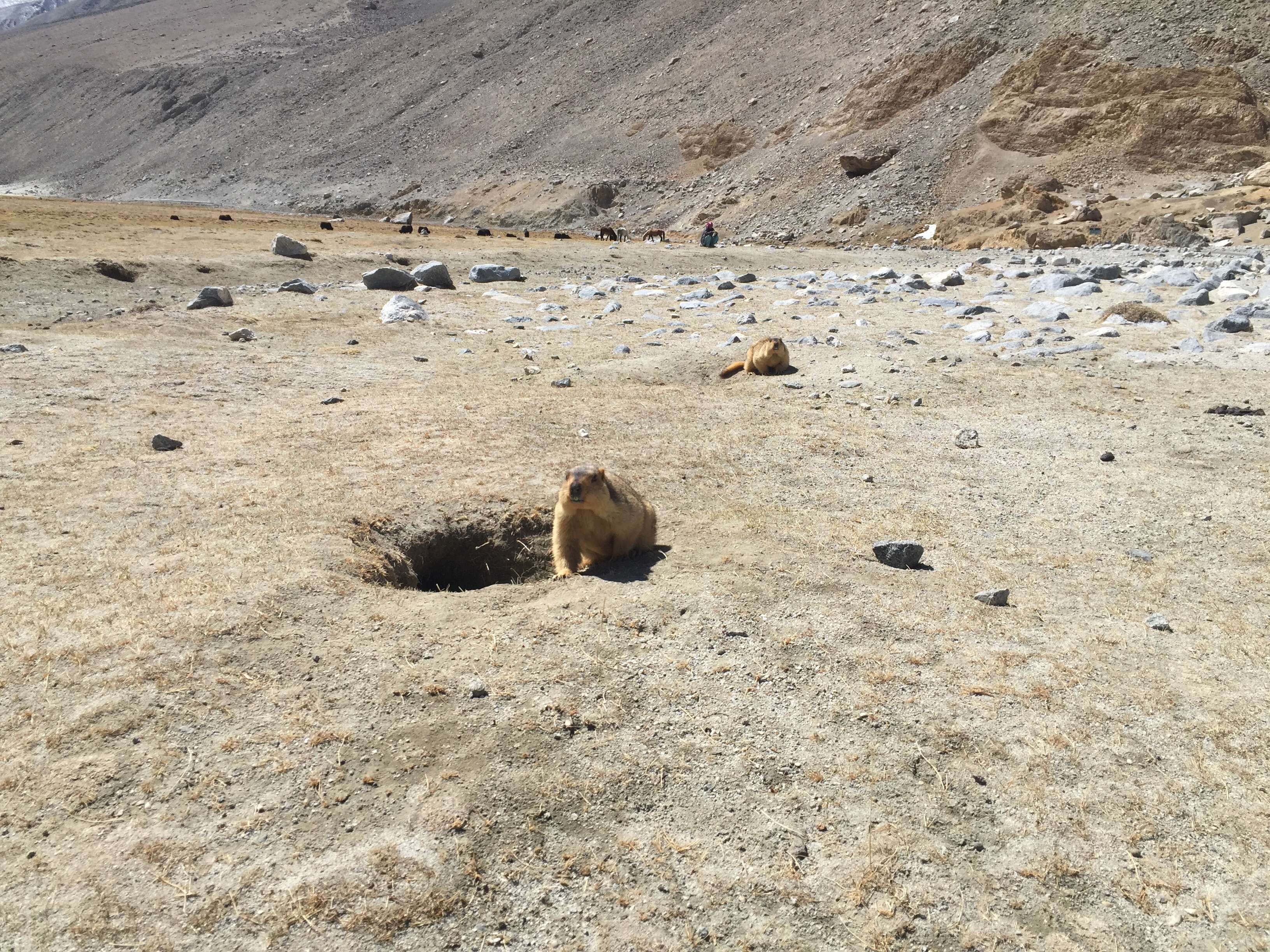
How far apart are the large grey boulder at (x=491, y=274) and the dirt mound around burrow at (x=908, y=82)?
923 inches

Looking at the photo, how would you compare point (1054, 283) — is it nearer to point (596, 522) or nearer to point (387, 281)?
point (387, 281)

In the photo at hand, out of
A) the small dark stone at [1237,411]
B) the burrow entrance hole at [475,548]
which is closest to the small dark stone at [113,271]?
the burrow entrance hole at [475,548]

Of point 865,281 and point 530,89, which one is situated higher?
point 530,89

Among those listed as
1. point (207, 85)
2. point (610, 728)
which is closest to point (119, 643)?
point (610, 728)

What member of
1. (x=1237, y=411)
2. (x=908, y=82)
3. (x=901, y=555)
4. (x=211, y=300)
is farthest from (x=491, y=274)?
(x=908, y=82)

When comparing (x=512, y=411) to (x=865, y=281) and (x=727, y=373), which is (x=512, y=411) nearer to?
(x=727, y=373)

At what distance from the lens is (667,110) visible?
49.0 metres

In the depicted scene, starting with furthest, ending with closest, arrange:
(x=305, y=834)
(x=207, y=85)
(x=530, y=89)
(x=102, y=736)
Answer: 1. (x=207, y=85)
2. (x=530, y=89)
3. (x=102, y=736)
4. (x=305, y=834)

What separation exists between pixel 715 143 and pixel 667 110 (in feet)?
20.9

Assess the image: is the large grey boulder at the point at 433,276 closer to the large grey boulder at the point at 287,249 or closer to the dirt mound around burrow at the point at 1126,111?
the large grey boulder at the point at 287,249

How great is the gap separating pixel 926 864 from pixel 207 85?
96.1 metres

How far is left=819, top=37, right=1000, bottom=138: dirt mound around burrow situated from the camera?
36.2 metres

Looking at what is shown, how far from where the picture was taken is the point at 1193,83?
29.9 m

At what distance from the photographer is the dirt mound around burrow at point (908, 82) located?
36250 millimetres
